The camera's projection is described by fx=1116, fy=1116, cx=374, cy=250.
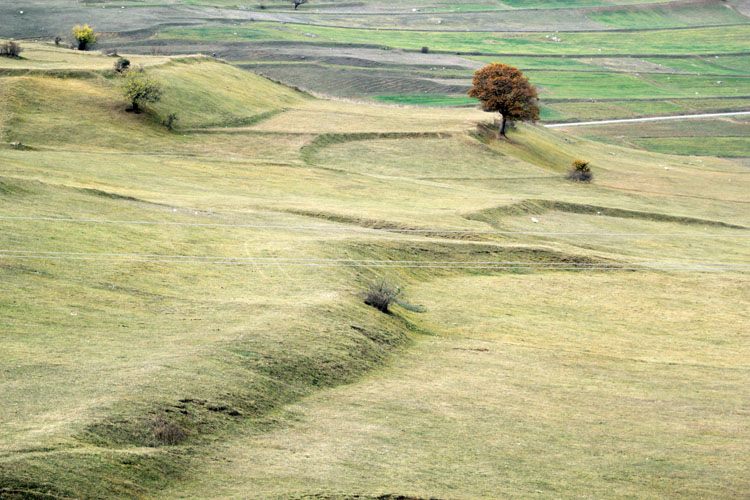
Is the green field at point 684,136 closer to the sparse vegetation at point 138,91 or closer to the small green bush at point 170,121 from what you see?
the small green bush at point 170,121

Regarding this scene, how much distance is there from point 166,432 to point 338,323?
1273cm

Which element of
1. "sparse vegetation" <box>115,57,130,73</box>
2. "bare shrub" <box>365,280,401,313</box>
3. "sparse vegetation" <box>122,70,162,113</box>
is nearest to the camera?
"bare shrub" <box>365,280,401,313</box>

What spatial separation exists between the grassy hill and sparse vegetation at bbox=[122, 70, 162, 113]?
1118 millimetres

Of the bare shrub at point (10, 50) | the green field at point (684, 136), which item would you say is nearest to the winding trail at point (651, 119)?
the green field at point (684, 136)

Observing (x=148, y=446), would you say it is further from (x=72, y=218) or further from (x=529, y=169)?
(x=529, y=169)

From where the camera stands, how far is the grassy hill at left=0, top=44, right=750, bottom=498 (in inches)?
987

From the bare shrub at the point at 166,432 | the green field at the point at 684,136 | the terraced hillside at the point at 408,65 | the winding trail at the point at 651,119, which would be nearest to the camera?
the bare shrub at the point at 166,432

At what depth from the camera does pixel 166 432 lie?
2478 cm

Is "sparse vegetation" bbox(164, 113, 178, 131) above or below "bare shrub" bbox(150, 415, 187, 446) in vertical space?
above

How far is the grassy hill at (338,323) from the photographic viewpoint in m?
25.1

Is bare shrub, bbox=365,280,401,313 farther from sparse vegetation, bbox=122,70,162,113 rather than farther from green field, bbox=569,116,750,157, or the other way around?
green field, bbox=569,116,750,157

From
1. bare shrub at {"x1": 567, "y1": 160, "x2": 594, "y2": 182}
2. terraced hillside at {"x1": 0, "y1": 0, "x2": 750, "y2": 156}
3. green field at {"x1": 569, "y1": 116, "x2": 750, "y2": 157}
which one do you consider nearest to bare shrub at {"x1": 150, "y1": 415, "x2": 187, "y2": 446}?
bare shrub at {"x1": 567, "y1": 160, "x2": 594, "y2": 182}

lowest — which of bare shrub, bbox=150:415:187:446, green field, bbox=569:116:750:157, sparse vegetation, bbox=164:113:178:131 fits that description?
green field, bbox=569:116:750:157

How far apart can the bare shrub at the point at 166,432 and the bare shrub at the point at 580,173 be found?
66702mm
